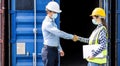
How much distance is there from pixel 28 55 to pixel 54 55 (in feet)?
3.99

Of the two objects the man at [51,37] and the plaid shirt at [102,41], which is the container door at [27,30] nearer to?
the man at [51,37]

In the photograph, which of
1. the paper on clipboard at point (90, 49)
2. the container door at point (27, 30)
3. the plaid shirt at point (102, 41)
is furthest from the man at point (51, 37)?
the container door at point (27, 30)

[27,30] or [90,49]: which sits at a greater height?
[27,30]

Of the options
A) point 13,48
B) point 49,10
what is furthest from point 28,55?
point 49,10

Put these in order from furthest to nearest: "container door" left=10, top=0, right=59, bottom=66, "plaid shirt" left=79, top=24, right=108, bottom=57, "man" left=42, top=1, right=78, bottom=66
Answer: "container door" left=10, top=0, right=59, bottom=66 < "man" left=42, top=1, right=78, bottom=66 < "plaid shirt" left=79, top=24, right=108, bottom=57

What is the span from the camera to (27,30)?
285 inches

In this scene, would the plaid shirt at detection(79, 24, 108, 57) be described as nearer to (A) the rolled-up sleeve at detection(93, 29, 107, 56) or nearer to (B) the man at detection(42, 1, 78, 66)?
(A) the rolled-up sleeve at detection(93, 29, 107, 56)

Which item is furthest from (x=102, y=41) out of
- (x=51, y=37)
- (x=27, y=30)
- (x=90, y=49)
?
(x=27, y=30)

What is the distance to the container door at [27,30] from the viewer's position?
7.22 m

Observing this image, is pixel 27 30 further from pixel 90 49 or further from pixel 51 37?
pixel 90 49

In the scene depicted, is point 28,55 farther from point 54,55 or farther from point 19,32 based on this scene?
point 54,55

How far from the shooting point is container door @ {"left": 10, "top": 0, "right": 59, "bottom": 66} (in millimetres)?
7219

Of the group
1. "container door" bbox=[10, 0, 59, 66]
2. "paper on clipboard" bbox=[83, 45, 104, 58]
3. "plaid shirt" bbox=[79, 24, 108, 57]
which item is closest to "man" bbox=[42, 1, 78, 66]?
"paper on clipboard" bbox=[83, 45, 104, 58]

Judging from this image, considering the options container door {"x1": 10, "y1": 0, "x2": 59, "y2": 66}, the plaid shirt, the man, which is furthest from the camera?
container door {"x1": 10, "y1": 0, "x2": 59, "y2": 66}
